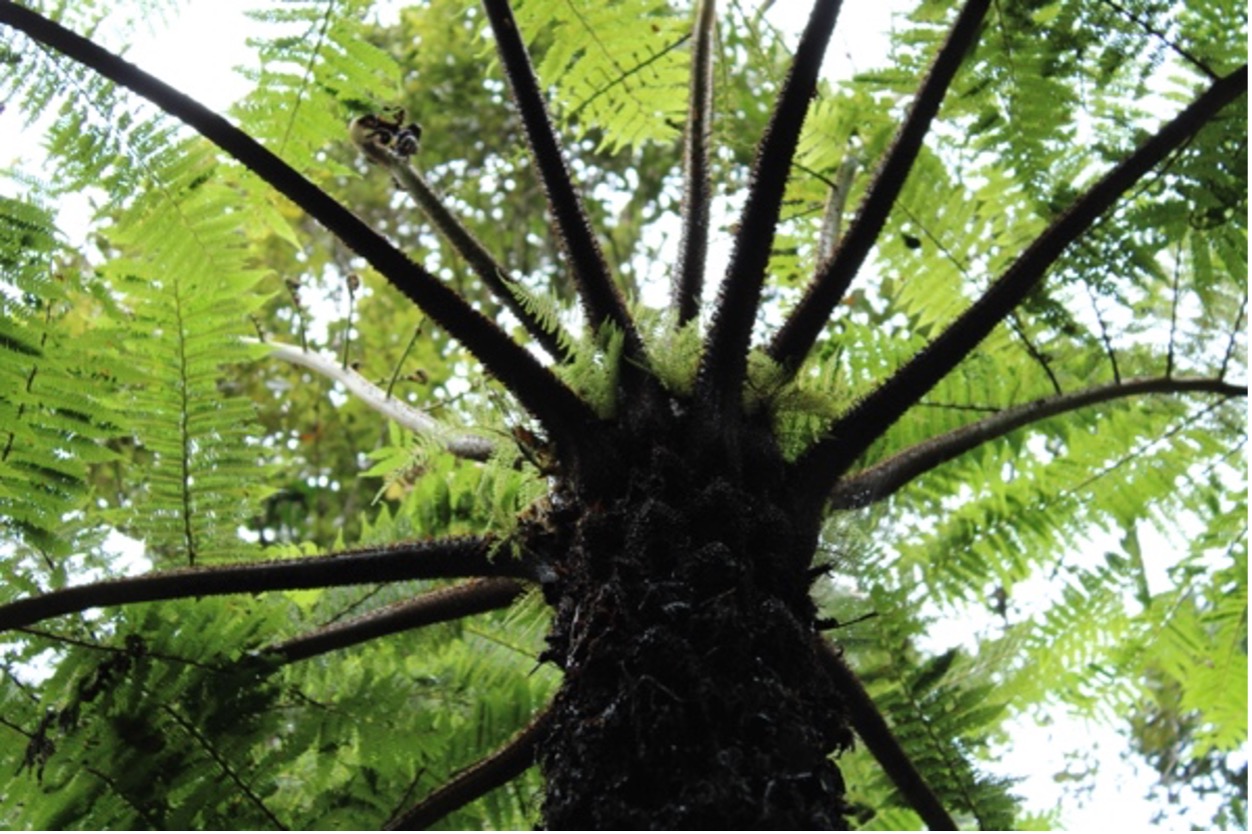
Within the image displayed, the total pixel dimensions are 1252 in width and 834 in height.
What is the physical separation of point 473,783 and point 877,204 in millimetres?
912

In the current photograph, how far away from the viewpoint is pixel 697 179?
1.98 metres

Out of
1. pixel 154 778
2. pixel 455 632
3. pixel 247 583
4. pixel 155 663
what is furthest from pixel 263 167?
pixel 455 632

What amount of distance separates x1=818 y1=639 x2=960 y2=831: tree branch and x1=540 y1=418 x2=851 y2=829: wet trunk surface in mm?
266

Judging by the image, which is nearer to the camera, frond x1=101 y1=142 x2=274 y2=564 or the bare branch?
frond x1=101 y1=142 x2=274 y2=564

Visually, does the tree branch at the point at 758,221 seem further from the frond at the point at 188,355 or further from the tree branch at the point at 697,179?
the frond at the point at 188,355

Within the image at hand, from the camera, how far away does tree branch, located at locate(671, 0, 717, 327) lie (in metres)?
1.85

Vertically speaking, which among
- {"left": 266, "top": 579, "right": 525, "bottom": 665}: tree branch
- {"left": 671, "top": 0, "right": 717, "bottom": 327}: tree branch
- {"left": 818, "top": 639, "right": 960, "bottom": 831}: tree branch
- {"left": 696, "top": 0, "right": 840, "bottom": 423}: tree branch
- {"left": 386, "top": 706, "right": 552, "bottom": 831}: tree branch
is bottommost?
{"left": 818, "top": 639, "right": 960, "bottom": 831}: tree branch

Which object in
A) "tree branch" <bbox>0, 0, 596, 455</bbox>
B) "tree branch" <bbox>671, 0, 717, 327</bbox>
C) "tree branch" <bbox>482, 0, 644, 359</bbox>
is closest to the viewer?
"tree branch" <bbox>0, 0, 596, 455</bbox>

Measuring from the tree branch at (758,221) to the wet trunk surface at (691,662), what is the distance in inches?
3.8

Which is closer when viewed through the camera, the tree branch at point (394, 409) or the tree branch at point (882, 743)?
the tree branch at point (882, 743)

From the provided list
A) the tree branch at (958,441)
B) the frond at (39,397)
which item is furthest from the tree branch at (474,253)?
the frond at (39,397)

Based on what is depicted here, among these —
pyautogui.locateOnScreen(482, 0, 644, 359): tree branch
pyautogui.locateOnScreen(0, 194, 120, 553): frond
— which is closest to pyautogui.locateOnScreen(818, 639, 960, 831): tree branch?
pyautogui.locateOnScreen(482, 0, 644, 359): tree branch

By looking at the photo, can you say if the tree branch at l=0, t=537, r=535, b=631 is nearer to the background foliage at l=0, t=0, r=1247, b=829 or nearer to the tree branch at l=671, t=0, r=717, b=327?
the background foliage at l=0, t=0, r=1247, b=829

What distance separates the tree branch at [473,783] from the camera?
5.42 ft
